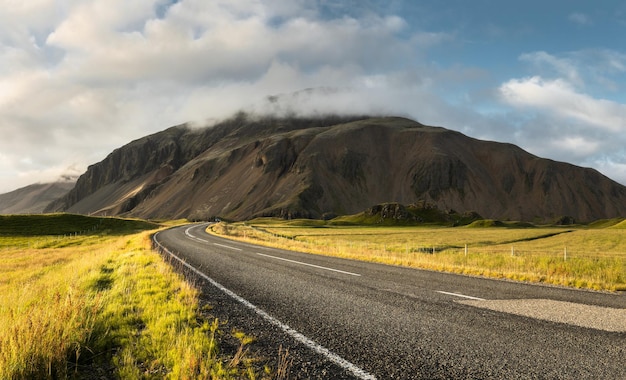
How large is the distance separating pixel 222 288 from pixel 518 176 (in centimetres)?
→ 19612

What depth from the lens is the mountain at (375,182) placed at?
16325 cm

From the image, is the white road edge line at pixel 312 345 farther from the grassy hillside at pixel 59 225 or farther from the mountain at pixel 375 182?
the mountain at pixel 375 182

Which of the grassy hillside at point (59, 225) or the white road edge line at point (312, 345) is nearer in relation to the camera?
the white road edge line at point (312, 345)

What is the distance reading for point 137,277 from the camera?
39.3 ft

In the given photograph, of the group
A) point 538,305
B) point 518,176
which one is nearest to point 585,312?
point 538,305

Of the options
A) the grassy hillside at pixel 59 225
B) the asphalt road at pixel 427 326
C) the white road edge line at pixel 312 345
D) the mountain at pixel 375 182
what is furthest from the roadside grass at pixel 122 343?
the mountain at pixel 375 182

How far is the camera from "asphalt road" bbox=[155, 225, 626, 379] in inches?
205

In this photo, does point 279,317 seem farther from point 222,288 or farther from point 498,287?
point 498,287

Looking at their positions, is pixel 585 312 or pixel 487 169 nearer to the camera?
pixel 585 312

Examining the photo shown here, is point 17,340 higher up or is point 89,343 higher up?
point 17,340

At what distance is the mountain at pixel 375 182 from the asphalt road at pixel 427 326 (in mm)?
138168

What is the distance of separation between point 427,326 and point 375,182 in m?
173

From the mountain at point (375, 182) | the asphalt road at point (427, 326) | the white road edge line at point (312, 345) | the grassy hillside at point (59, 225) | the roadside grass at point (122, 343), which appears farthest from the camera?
the mountain at point (375, 182)

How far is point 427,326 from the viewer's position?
7059 millimetres
